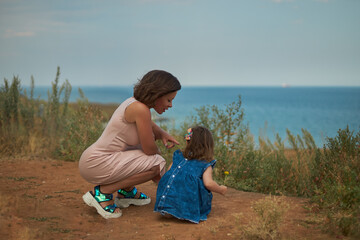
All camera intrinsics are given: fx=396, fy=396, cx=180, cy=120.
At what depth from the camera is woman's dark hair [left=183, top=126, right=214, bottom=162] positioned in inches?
153

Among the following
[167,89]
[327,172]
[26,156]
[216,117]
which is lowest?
[26,156]

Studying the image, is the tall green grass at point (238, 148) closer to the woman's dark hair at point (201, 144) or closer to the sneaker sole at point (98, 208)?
the woman's dark hair at point (201, 144)

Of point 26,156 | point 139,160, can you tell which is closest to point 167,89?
point 139,160

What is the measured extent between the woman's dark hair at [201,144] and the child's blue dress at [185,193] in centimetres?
6

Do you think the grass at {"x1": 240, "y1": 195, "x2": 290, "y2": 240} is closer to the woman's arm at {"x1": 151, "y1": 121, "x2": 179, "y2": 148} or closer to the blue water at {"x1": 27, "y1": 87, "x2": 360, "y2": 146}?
the woman's arm at {"x1": 151, "y1": 121, "x2": 179, "y2": 148}

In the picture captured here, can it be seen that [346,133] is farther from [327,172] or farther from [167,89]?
[167,89]

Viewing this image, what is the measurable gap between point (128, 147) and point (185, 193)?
2.56 ft

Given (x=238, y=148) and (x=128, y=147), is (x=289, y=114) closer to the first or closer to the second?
(x=238, y=148)

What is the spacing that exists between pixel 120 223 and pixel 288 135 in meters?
3.80

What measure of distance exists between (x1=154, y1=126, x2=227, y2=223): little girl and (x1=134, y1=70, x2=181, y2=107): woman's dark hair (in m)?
0.48

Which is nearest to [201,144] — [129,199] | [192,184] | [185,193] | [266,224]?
[192,184]

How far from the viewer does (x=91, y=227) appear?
378cm

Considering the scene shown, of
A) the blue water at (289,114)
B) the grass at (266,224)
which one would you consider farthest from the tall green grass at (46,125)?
the grass at (266,224)

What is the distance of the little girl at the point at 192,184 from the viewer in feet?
12.6
